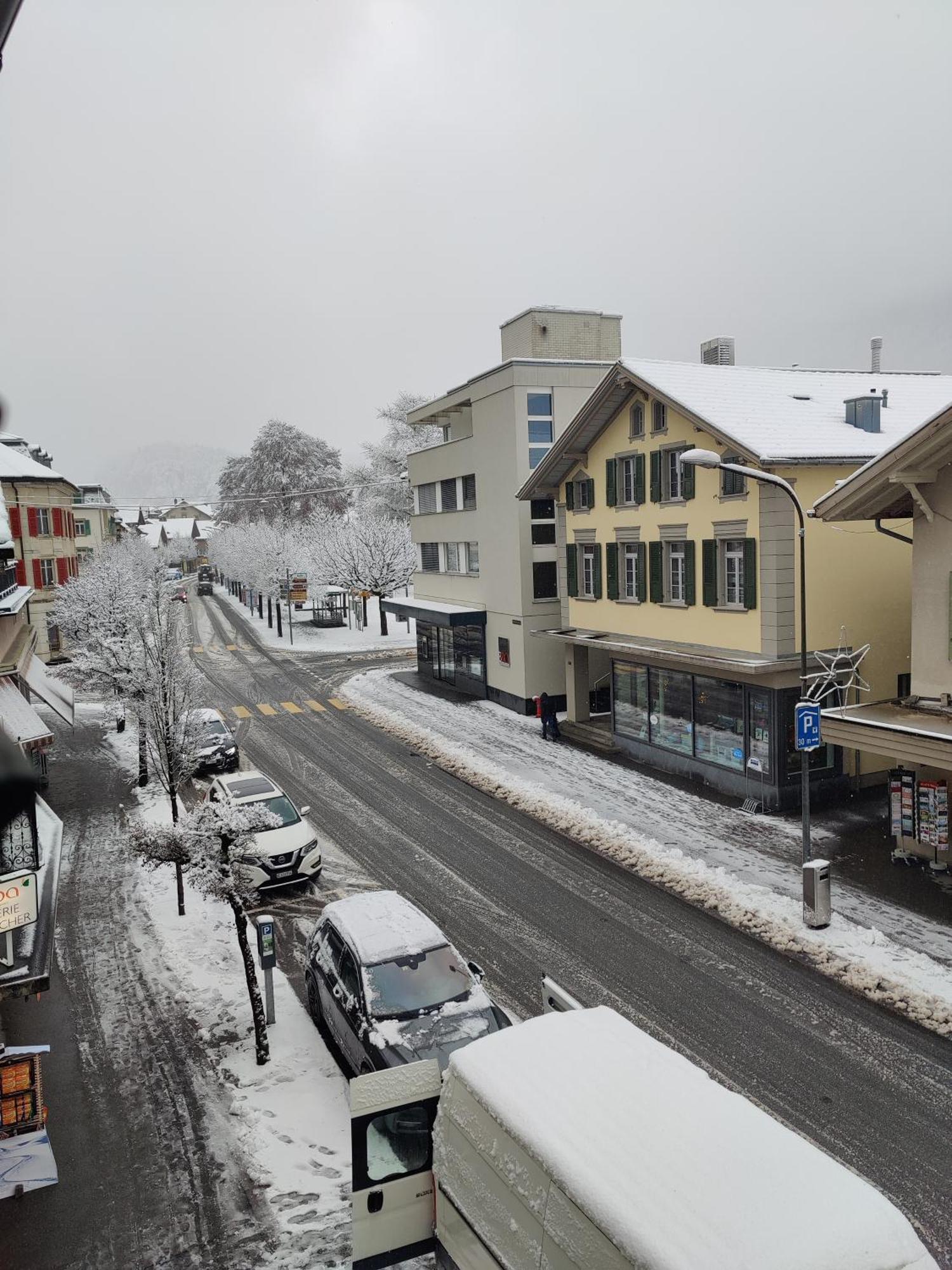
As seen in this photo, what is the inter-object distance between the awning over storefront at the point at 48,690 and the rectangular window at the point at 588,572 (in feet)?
48.1

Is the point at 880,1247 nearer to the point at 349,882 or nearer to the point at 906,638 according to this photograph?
the point at 349,882

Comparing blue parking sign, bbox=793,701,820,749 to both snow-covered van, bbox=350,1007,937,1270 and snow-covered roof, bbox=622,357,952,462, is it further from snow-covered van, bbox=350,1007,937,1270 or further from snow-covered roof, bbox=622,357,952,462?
snow-covered van, bbox=350,1007,937,1270

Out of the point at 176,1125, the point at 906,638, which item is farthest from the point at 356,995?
the point at 906,638

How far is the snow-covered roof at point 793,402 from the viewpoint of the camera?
802 inches

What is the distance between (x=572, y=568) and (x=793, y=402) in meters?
8.13

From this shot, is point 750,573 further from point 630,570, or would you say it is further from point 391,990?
point 391,990

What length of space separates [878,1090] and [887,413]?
58.0 feet

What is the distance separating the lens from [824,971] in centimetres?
1356

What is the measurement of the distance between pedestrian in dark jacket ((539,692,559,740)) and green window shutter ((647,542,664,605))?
5304mm

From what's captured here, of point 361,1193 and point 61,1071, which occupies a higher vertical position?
point 361,1193

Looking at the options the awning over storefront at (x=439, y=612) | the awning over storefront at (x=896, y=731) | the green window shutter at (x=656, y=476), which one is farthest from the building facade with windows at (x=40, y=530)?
the awning over storefront at (x=896, y=731)

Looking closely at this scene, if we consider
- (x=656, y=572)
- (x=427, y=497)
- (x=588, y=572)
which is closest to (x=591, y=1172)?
(x=656, y=572)

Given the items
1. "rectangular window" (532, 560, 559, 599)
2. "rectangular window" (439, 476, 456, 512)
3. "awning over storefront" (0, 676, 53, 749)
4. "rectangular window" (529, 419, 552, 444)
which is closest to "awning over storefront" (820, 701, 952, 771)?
"awning over storefront" (0, 676, 53, 749)

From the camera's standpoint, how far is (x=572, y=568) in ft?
92.6
